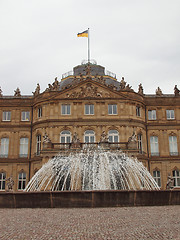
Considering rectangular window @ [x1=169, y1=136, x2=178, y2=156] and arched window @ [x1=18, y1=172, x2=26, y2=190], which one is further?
rectangular window @ [x1=169, y1=136, x2=178, y2=156]

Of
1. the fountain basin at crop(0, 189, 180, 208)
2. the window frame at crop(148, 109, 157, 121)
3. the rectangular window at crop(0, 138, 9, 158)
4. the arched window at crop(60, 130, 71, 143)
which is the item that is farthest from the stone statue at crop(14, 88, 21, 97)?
the fountain basin at crop(0, 189, 180, 208)

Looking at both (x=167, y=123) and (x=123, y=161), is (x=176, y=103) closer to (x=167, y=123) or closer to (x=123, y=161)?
(x=167, y=123)

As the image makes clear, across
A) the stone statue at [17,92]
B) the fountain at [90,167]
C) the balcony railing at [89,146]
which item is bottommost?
the fountain at [90,167]

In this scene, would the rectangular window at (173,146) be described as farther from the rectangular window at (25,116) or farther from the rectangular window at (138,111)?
the rectangular window at (25,116)

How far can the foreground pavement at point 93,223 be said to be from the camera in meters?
11.3

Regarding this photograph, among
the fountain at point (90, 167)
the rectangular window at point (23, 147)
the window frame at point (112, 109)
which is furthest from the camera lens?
the rectangular window at point (23, 147)

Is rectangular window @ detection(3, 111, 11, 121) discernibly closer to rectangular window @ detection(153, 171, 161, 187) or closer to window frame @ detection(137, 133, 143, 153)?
window frame @ detection(137, 133, 143, 153)

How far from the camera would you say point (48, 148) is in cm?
3719

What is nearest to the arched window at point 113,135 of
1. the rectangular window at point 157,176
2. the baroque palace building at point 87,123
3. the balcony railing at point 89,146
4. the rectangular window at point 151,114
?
the baroque palace building at point 87,123

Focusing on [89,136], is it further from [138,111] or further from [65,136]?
[138,111]

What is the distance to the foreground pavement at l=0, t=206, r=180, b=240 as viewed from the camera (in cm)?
1134

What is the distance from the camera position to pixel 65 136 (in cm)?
4169

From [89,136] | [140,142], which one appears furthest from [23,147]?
[140,142]

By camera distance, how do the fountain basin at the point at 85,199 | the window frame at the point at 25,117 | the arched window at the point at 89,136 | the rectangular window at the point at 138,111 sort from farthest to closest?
the window frame at the point at 25,117 < the rectangular window at the point at 138,111 < the arched window at the point at 89,136 < the fountain basin at the point at 85,199
